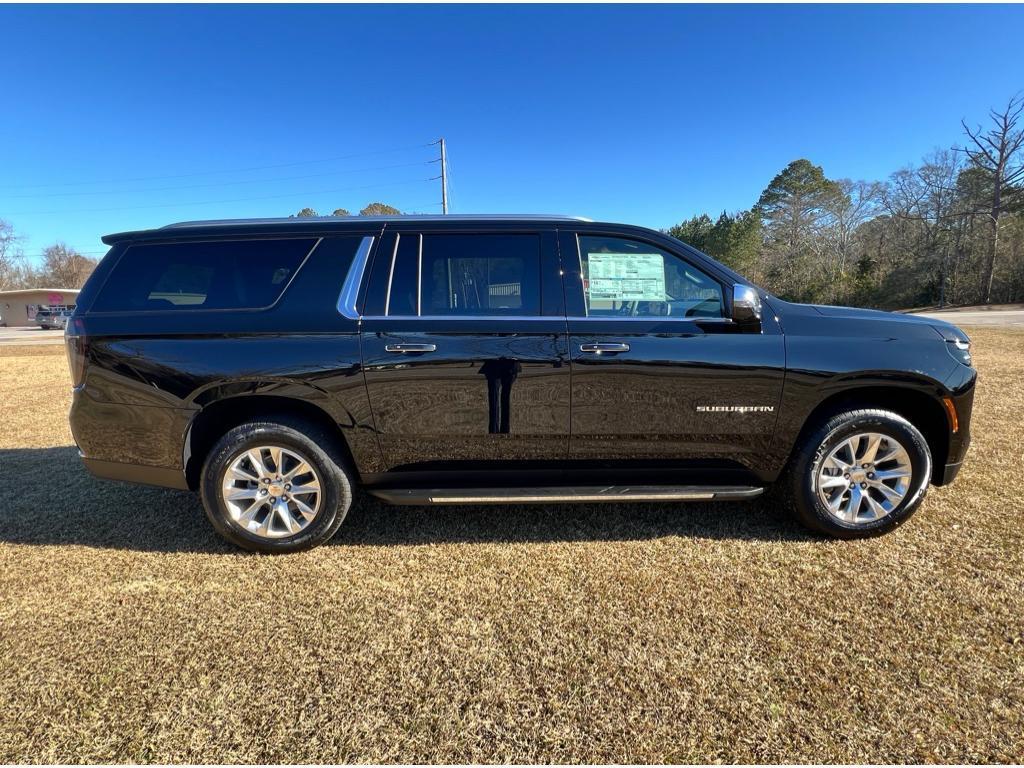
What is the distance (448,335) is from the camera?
267 cm

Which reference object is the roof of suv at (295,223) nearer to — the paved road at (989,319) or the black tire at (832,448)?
the black tire at (832,448)

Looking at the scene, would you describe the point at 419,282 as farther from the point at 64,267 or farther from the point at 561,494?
the point at 64,267

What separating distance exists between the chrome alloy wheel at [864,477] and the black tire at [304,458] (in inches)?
111

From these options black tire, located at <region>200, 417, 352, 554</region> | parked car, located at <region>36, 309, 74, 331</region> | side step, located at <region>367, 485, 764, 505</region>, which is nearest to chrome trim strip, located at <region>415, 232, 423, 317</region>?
black tire, located at <region>200, 417, 352, 554</region>

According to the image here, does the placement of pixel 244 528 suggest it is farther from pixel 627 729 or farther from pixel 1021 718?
pixel 1021 718

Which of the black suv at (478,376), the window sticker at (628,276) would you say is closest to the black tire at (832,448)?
the black suv at (478,376)

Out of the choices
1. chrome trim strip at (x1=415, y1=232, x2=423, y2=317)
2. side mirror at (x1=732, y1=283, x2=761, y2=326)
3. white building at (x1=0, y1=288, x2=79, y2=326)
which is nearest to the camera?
side mirror at (x1=732, y1=283, x2=761, y2=326)

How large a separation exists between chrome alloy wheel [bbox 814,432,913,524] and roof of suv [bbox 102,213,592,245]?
2.08 metres

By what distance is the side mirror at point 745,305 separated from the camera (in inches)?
104

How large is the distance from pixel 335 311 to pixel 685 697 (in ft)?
7.99

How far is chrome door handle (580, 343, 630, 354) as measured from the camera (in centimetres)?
269

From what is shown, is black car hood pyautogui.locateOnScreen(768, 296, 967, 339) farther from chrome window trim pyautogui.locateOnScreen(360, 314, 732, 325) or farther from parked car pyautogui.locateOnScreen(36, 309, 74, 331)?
parked car pyautogui.locateOnScreen(36, 309, 74, 331)

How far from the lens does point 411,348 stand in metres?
2.66

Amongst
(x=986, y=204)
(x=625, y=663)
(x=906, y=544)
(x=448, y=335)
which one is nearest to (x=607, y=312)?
(x=448, y=335)
